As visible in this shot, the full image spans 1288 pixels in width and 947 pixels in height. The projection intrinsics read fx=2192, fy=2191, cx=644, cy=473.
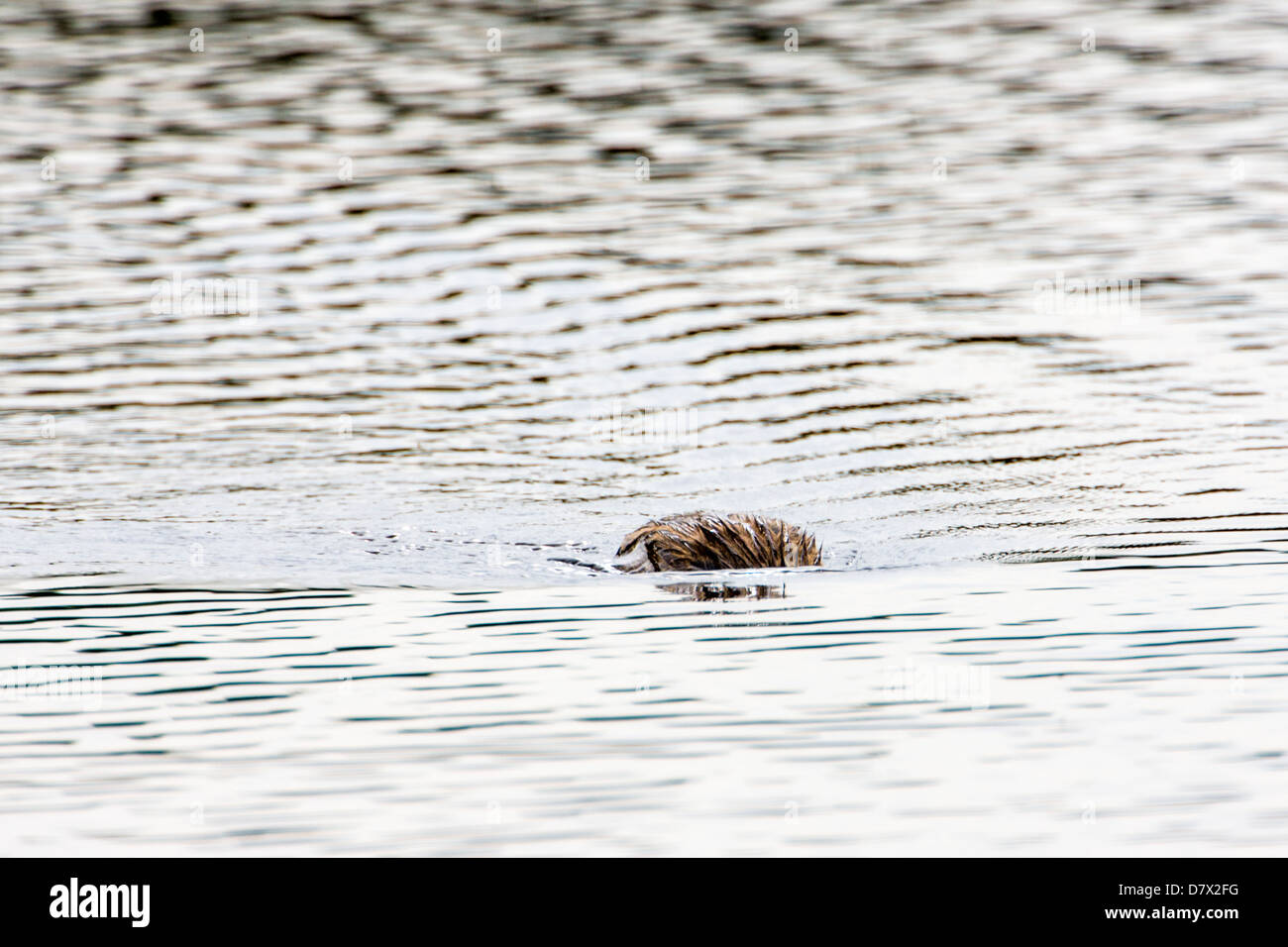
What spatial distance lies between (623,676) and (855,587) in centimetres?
272

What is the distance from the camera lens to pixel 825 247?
22.2 m

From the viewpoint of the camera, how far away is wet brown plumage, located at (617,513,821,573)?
12.5m

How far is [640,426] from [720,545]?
4622 mm

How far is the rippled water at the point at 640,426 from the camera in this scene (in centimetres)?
823

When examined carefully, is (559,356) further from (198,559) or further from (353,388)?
(198,559)

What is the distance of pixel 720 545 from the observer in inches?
495

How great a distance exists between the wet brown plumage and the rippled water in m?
0.29
